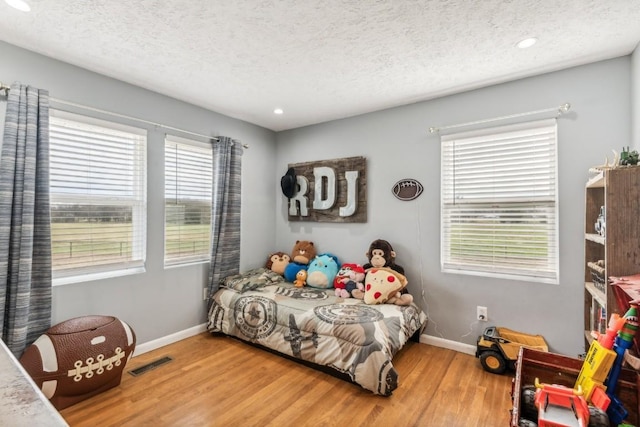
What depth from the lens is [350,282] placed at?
10.0 feet

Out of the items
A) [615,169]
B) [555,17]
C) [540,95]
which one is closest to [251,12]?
[555,17]

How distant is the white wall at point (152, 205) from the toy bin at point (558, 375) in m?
2.91

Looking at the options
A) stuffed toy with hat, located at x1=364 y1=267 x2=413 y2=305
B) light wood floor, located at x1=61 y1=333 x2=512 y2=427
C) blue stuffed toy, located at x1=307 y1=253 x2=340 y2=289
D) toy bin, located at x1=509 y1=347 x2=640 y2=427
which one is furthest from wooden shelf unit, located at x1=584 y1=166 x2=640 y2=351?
blue stuffed toy, located at x1=307 y1=253 x2=340 y2=289

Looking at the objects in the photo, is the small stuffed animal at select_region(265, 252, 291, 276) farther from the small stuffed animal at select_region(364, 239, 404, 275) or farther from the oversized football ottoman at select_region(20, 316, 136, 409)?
the oversized football ottoman at select_region(20, 316, 136, 409)

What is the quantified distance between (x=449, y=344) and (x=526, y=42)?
255 centimetres

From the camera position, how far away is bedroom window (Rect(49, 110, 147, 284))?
2312mm

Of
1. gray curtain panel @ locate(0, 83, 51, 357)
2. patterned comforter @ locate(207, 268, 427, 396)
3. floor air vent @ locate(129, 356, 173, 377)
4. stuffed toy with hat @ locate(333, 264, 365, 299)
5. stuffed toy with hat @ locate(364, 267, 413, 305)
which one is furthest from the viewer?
stuffed toy with hat @ locate(333, 264, 365, 299)

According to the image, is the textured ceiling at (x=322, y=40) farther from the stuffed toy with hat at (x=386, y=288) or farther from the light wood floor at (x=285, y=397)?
the light wood floor at (x=285, y=397)

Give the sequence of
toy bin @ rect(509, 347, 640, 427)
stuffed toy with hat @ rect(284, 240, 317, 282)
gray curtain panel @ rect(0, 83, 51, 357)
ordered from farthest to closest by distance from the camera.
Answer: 1. stuffed toy with hat @ rect(284, 240, 317, 282)
2. gray curtain panel @ rect(0, 83, 51, 357)
3. toy bin @ rect(509, 347, 640, 427)

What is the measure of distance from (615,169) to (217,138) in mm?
3303

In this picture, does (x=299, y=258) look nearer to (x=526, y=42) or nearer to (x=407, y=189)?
(x=407, y=189)

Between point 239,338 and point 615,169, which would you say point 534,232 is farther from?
point 239,338

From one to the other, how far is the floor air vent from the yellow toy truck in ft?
8.83

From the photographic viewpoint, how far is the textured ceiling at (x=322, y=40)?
5.58ft
